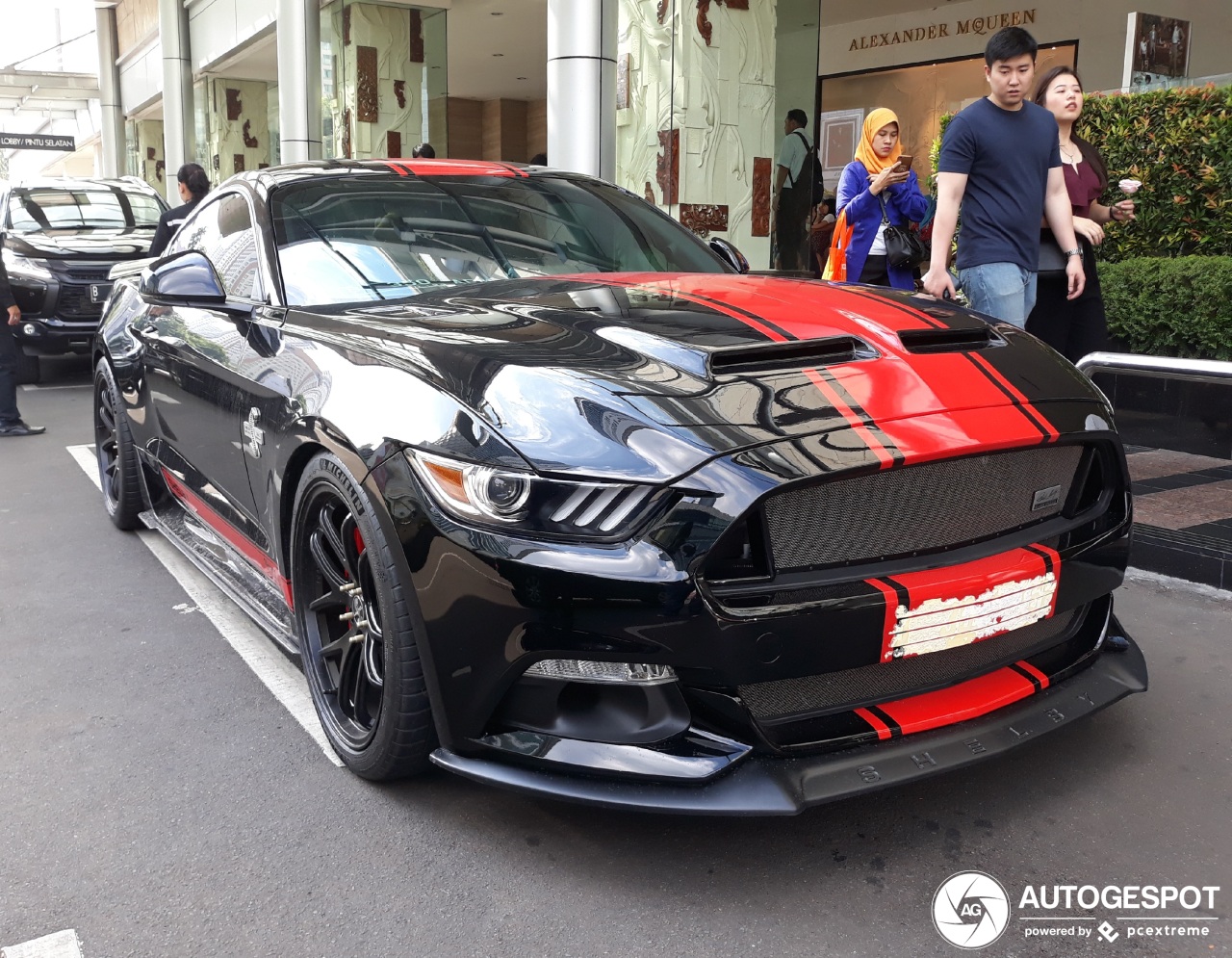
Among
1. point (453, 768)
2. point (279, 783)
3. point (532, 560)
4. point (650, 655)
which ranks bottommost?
point (279, 783)

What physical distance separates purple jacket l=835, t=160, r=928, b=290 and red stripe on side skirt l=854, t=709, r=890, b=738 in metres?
3.39

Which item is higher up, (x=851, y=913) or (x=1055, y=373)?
(x=1055, y=373)

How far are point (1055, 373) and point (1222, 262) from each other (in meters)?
4.63

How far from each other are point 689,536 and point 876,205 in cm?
360

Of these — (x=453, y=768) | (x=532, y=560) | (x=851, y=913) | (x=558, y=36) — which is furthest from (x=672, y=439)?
(x=558, y=36)

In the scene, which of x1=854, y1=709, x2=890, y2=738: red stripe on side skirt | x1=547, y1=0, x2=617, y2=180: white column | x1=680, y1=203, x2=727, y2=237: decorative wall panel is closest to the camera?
x1=854, y1=709, x2=890, y2=738: red stripe on side skirt

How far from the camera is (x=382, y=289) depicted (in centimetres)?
313

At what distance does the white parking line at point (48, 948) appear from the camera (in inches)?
79.2

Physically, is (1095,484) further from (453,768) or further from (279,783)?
Answer: (279,783)

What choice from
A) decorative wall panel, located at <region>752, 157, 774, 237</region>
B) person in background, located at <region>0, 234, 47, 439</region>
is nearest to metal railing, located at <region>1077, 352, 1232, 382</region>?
decorative wall panel, located at <region>752, 157, 774, 237</region>

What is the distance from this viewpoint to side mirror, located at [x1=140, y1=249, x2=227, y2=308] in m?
3.33

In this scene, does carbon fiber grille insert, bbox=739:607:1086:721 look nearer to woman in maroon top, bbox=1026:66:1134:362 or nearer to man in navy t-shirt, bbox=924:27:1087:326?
man in navy t-shirt, bbox=924:27:1087:326

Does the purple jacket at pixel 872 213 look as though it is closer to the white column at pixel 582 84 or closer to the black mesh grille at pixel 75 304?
the white column at pixel 582 84

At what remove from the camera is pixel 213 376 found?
337 centimetres
